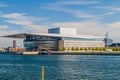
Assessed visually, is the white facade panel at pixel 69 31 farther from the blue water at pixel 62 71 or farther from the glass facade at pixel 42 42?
the blue water at pixel 62 71

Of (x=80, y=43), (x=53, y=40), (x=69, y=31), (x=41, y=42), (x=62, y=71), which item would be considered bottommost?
(x=62, y=71)

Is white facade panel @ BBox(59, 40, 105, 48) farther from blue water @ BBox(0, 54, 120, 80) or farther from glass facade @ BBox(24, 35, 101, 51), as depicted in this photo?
blue water @ BBox(0, 54, 120, 80)

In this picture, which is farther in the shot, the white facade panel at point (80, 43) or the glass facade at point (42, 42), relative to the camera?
the white facade panel at point (80, 43)

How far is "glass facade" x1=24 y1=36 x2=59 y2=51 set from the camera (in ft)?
508

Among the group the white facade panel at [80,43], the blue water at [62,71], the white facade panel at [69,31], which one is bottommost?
the blue water at [62,71]

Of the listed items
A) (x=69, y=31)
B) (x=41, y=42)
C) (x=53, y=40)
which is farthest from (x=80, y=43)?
(x=41, y=42)

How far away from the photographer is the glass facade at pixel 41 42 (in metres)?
155

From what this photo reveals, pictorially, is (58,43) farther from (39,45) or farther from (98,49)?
(98,49)

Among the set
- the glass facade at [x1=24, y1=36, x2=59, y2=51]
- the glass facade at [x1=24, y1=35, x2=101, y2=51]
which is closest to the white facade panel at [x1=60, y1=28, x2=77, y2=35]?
the glass facade at [x1=24, y1=35, x2=101, y2=51]

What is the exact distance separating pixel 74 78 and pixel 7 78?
21.6ft

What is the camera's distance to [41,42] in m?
155

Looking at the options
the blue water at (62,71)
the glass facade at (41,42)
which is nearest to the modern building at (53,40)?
the glass facade at (41,42)

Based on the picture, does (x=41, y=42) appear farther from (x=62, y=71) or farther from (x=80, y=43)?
(x=62, y=71)

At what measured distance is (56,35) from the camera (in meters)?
156
